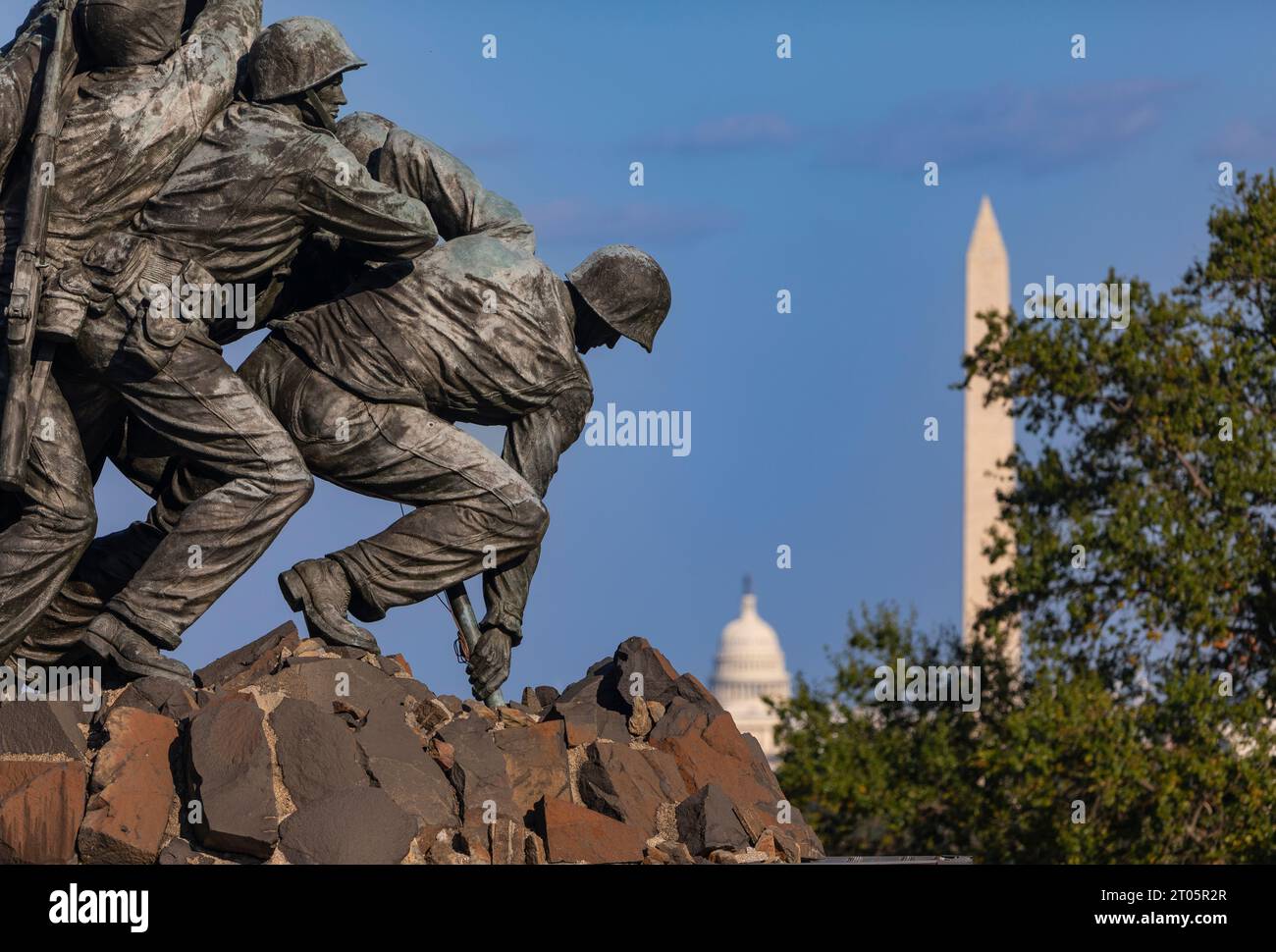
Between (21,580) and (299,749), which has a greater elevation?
(21,580)

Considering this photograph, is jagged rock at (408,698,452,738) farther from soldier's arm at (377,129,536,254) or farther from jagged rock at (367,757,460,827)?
soldier's arm at (377,129,536,254)

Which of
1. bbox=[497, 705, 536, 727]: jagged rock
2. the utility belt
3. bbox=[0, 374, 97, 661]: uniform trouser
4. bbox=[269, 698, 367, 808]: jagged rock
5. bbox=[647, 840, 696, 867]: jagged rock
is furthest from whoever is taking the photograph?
bbox=[497, 705, 536, 727]: jagged rock

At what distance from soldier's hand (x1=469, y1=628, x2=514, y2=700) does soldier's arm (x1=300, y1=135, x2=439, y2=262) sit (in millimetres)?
1714

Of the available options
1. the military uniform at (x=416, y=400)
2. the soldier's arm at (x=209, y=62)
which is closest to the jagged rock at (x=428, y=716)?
the military uniform at (x=416, y=400)

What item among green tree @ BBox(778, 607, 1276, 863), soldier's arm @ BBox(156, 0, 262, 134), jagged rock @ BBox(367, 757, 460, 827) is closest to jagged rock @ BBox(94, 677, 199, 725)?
jagged rock @ BBox(367, 757, 460, 827)

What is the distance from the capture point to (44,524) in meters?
10.3

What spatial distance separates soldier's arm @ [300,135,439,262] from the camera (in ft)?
33.6

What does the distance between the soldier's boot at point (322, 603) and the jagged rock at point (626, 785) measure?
114 centimetres

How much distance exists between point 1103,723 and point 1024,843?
4.23 feet

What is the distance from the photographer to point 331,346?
34.9 feet

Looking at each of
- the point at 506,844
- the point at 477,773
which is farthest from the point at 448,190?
the point at 506,844

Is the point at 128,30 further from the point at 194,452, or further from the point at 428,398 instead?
the point at 428,398
